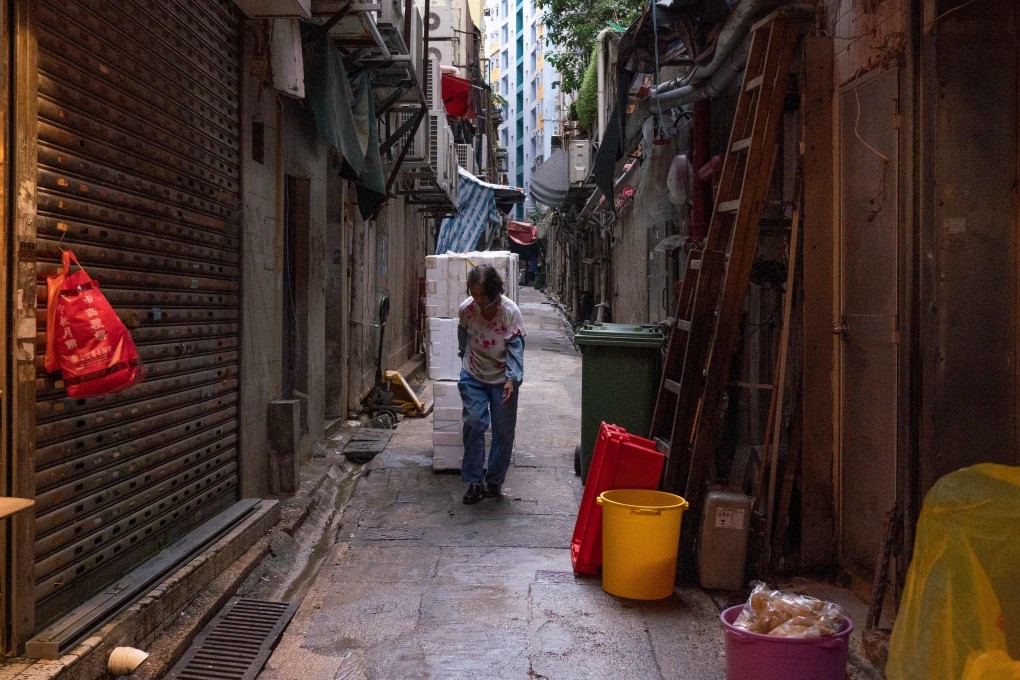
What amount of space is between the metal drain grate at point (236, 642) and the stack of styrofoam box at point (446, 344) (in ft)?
10.4

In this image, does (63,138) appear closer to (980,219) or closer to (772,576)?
(980,219)

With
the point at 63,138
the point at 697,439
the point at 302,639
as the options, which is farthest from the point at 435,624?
the point at 63,138

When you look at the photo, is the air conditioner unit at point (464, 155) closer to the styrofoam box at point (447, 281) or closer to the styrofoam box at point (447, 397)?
the styrofoam box at point (447, 281)

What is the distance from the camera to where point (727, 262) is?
211 inches

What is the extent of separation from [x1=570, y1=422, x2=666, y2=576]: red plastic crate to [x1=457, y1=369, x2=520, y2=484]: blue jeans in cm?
172

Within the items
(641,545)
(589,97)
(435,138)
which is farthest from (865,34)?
(589,97)

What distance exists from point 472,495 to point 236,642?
2.88 m

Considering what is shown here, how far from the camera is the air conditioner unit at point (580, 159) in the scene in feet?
66.6

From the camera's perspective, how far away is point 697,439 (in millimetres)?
5355

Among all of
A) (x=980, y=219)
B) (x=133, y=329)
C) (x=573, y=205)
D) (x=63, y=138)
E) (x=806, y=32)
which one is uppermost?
(x=573, y=205)

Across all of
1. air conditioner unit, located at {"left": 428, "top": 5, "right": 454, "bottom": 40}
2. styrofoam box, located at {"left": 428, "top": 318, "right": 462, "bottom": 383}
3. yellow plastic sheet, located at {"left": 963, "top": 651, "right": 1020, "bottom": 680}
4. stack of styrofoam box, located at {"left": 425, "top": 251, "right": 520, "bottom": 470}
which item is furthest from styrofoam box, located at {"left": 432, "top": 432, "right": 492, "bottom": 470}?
air conditioner unit, located at {"left": 428, "top": 5, "right": 454, "bottom": 40}

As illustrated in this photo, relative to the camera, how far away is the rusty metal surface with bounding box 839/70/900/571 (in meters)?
4.41

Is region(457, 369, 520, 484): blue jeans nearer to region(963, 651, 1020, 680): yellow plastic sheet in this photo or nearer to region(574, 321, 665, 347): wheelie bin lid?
region(574, 321, 665, 347): wheelie bin lid

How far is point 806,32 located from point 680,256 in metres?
3.98
